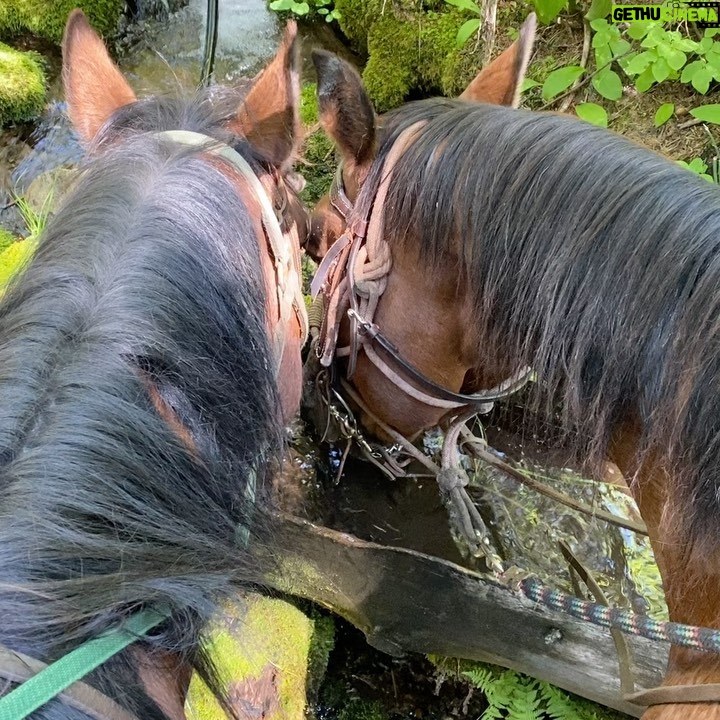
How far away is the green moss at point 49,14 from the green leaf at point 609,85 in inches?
114

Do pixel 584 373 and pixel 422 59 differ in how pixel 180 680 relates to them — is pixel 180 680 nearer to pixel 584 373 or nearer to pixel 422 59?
pixel 584 373

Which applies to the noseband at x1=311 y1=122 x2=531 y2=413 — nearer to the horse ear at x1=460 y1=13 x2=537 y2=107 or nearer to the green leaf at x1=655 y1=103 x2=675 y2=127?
the horse ear at x1=460 y1=13 x2=537 y2=107

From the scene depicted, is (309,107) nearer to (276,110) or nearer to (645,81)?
(645,81)

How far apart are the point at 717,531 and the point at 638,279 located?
0.40 meters

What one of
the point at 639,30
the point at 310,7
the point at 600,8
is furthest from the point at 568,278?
the point at 310,7

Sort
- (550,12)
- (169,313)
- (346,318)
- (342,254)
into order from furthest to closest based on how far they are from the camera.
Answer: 1. (550,12)
2. (346,318)
3. (342,254)
4. (169,313)

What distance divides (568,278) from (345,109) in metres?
0.57

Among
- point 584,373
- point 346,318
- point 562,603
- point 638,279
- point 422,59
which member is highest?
point 422,59

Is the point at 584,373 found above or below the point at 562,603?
above

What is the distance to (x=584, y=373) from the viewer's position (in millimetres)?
1091

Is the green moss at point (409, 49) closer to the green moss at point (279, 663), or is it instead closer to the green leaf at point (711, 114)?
the green leaf at point (711, 114)

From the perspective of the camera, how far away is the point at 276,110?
1248mm

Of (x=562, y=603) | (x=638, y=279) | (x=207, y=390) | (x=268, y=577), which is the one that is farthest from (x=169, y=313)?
(x=562, y=603)

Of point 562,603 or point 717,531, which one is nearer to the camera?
point 717,531
